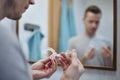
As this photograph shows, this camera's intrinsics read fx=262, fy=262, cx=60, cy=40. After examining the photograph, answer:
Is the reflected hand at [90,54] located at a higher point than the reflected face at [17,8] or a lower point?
lower

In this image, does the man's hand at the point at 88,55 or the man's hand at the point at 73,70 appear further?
the man's hand at the point at 88,55

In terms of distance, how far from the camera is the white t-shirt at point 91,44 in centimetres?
145

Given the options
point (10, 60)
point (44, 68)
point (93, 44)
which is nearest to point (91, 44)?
point (93, 44)

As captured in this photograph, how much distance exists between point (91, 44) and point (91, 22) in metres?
0.12

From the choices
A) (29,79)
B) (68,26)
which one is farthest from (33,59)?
(29,79)

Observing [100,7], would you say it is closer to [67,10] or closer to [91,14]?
[91,14]

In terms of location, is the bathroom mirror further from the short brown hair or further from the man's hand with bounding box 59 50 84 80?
the man's hand with bounding box 59 50 84 80

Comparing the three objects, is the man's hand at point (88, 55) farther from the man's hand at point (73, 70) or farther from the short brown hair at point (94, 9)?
the man's hand at point (73, 70)

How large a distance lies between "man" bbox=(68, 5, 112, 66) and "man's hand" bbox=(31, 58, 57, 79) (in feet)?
1.13

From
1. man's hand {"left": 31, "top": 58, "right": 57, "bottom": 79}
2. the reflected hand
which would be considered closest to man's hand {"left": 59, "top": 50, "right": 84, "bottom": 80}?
man's hand {"left": 31, "top": 58, "right": 57, "bottom": 79}

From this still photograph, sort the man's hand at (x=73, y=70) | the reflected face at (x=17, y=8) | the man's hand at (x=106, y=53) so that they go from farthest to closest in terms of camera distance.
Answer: the man's hand at (x=106, y=53) → the man's hand at (x=73, y=70) → the reflected face at (x=17, y=8)

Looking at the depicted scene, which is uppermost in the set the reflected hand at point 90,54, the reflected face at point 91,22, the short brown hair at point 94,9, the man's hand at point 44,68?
the short brown hair at point 94,9

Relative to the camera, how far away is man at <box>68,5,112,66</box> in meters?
1.45

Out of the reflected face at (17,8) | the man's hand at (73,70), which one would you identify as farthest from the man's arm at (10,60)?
the man's hand at (73,70)
